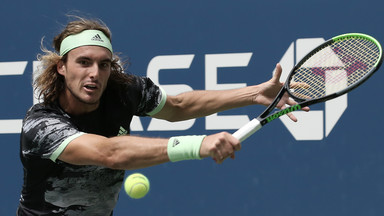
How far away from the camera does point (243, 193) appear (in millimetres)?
4074

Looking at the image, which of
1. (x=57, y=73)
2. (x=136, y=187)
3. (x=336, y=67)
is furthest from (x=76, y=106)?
(x=336, y=67)

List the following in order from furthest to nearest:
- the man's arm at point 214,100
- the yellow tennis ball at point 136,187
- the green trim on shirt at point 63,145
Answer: the yellow tennis ball at point 136,187 < the man's arm at point 214,100 < the green trim on shirt at point 63,145

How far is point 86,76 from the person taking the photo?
8.75 ft

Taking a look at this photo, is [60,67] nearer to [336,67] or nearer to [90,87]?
[90,87]

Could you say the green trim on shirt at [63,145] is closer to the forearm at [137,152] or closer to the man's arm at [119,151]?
the man's arm at [119,151]

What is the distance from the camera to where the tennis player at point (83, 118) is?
240 cm

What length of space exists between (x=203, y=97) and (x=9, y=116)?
79.3 inches

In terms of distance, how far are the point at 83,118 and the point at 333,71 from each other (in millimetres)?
1591

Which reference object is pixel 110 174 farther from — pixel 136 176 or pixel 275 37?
pixel 275 37

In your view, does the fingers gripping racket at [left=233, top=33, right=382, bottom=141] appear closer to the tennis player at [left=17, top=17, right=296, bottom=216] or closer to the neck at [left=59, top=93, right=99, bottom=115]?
the tennis player at [left=17, top=17, right=296, bottom=216]

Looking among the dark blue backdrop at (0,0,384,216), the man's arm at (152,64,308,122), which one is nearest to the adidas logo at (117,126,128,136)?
the man's arm at (152,64,308,122)

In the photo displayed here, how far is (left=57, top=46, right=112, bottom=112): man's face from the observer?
266 cm

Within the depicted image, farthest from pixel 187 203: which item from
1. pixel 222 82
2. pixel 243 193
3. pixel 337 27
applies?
pixel 337 27

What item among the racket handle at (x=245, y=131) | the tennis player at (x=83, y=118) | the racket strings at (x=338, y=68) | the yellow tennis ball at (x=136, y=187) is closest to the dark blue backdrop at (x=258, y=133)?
the racket strings at (x=338, y=68)
